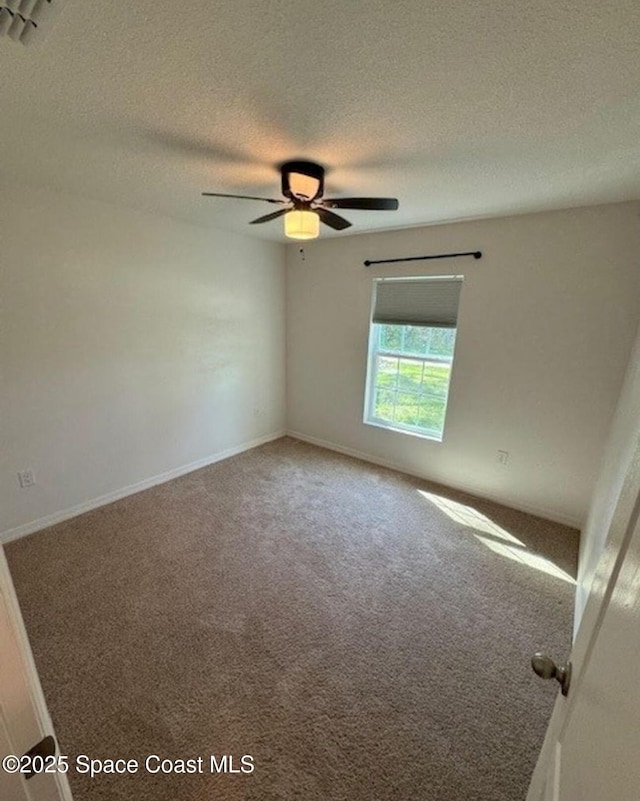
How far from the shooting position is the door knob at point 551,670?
731 millimetres

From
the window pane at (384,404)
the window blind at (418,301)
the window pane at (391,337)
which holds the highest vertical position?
the window blind at (418,301)

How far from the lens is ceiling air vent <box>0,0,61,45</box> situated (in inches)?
34.2

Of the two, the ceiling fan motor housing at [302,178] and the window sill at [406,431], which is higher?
the ceiling fan motor housing at [302,178]

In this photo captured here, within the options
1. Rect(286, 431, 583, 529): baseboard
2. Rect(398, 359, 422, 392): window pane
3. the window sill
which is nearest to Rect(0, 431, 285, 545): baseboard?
Rect(286, 431, 583, 529): baseboard

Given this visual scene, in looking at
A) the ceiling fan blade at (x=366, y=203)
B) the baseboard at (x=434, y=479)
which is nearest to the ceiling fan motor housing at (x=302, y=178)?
the ceiling fan blade at (x=366, y=203)

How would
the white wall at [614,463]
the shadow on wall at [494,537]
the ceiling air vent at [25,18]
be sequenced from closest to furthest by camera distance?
the ceiling air vent at [25,18], the white wall at [614,463], the shadow on wall at [494,537]

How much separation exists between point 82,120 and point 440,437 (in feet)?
10.5

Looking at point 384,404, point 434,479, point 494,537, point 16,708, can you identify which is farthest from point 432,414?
point 16,708

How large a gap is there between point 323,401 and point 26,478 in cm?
268

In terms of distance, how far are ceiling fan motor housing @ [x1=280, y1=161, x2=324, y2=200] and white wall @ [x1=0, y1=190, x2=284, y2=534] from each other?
5.15 ft

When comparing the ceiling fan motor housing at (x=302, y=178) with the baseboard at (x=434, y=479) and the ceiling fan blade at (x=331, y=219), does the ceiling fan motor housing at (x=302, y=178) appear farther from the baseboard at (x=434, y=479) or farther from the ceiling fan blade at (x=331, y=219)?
the baseboard at (x=434, y=479)

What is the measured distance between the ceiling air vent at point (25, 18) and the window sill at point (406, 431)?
10.8ft

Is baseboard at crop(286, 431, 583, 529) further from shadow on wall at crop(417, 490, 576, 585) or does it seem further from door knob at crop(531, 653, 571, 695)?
door knob at crop(531, 653, 571, 695)

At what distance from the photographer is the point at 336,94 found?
3.98 ft
